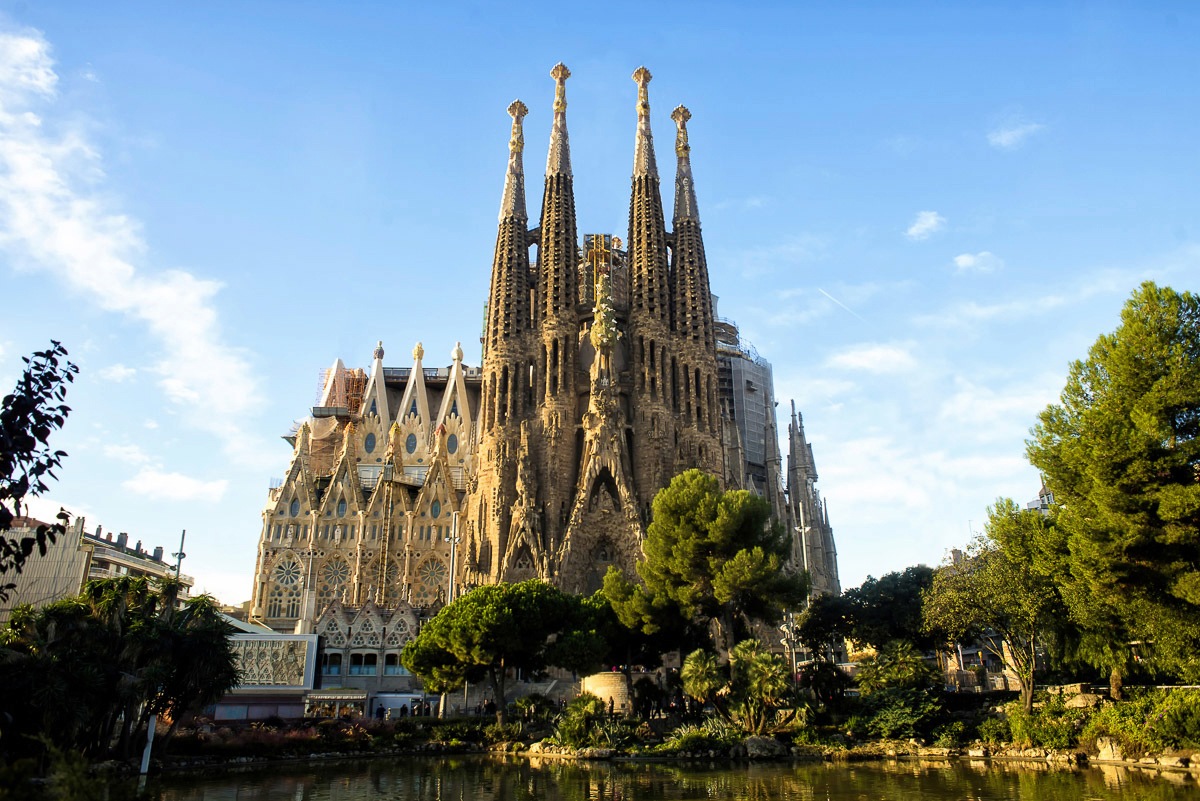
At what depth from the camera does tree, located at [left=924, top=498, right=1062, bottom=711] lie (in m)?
25.8

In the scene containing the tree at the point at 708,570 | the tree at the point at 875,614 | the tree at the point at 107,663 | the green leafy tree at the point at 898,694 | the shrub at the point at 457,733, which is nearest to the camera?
the tree at the point at 107,663

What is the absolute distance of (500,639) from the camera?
102 feet

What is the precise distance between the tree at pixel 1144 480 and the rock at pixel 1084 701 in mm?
2118

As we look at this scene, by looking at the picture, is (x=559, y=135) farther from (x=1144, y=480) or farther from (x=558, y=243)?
(x=1144, y=480)

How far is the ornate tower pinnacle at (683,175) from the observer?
60.5 meters

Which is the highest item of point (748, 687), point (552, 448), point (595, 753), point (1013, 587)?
point (552, 448)

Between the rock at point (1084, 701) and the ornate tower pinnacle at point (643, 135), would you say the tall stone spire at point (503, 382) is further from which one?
the rock at point (1084, 701)

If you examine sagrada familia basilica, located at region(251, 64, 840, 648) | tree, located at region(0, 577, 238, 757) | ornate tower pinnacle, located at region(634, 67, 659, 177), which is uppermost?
ornate tower pinnacle, located at region(634, 67, 659, 177)

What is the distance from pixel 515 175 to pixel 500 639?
38.2m

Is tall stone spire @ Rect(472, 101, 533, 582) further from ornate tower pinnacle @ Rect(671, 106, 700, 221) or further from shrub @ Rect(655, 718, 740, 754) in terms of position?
shrub @ Rect(655, 718, 740, 754)

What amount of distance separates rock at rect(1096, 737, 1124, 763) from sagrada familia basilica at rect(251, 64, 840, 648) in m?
23.9

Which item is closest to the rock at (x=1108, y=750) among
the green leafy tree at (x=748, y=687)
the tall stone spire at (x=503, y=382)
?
the green leafy tree at (x=748, y=687)

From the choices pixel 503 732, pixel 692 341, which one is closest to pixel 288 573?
pixel 692 341

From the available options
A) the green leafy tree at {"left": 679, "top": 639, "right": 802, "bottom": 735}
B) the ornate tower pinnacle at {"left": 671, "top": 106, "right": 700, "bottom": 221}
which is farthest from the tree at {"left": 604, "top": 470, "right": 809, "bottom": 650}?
the ornate tower pinnacle at {"left": 671, "top": 106, "right": 700, "bottom": 221}
